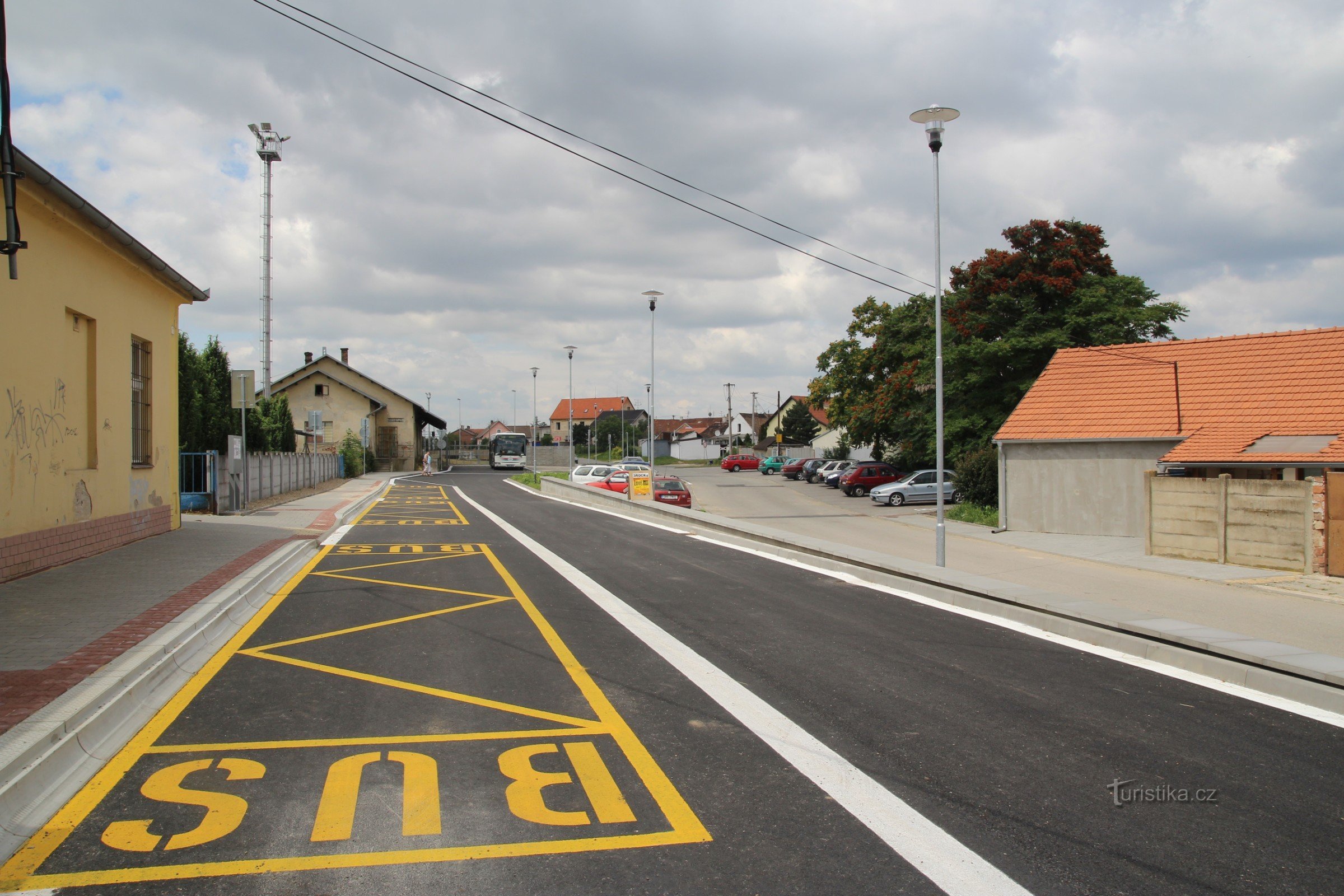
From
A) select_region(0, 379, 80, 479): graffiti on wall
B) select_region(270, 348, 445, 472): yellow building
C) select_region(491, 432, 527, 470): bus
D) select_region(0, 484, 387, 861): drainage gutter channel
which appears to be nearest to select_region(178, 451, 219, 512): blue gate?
select_region(0, 379, 80, 479): graffiti on wall

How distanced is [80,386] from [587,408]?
153419 mm

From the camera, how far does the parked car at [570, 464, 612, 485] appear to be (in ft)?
133

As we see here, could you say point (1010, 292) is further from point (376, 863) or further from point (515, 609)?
point (376, 863)

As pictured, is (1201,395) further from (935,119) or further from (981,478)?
(935,119)

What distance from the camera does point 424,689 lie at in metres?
6.37

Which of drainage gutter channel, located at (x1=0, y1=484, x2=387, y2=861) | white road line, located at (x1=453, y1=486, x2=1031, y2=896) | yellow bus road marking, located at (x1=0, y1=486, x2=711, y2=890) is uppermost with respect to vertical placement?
drainage gutter channel, located at (x1=0, y1=484, x2=387, y2=861)

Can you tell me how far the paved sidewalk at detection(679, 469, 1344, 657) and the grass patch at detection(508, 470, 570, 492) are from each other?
1686cm

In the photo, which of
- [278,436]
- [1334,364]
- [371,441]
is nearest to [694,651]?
[1334,364]

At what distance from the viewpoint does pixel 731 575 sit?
12.6 m

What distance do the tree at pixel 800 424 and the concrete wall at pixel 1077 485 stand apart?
243 feet

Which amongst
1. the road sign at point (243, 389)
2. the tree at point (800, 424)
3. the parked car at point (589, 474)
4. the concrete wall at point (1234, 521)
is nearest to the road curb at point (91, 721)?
the road sign at point (243, 389)

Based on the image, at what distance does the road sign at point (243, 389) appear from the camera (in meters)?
20.5

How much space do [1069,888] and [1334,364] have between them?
70.4 feet

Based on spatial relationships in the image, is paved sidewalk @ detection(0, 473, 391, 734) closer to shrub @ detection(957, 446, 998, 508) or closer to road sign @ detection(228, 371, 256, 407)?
road sign @ detection(228, 371, 256, 407)
